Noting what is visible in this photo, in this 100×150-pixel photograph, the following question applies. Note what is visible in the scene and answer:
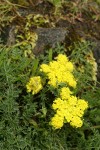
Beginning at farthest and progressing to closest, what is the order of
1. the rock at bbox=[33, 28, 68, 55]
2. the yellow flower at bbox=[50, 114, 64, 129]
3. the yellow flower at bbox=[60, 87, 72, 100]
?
the rock at bbox=[33, 28, 68, 55] → the yellow flower at bbox=[60, 87, 72, 100] → the yellow flower at bbox=[50, 114, 64, 129]

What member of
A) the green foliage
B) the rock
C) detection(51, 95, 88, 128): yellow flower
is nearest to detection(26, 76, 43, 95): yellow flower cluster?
the green foliage

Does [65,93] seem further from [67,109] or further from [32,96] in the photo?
[32,96]

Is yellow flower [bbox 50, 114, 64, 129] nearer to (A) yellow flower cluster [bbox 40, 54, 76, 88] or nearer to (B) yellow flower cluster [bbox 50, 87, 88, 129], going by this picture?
(B) yellow flower cluster [bbox 50, 87, 88, 129]

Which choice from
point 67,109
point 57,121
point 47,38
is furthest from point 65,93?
point 47,38

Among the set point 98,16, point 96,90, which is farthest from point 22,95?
point 98,16

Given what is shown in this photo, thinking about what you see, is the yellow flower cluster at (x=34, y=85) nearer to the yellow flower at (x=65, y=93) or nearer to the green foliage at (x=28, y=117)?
the green foliage at (x=28, y=117)

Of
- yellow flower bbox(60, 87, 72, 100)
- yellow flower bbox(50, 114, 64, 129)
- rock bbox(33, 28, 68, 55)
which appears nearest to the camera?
yellow flower bbox(50, 114, 64, 129)

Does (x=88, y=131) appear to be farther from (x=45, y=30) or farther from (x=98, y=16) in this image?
(x=98, y=16)
